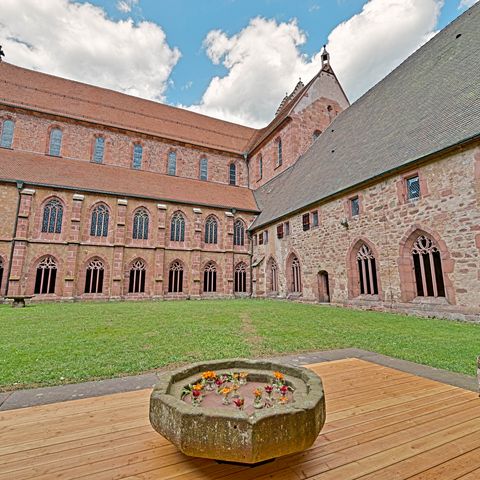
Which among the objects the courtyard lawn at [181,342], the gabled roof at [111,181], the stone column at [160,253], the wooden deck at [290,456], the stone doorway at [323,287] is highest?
the gabled roof at [111,181]

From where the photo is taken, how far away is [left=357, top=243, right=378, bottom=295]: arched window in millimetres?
12953

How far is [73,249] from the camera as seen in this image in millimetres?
18531

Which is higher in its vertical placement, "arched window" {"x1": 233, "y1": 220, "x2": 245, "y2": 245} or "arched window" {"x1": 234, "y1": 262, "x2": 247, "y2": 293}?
"arched window" {"x1": 233, "y1": 220, "x2": 245, "y2": 245}

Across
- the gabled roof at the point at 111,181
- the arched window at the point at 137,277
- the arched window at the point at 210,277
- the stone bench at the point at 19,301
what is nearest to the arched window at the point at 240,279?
the arched window at the point at 210,277

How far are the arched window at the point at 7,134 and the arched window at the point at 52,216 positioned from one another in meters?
8.55

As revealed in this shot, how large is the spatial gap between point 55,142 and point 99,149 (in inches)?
135

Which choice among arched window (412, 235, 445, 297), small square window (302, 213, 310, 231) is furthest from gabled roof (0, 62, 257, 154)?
arched window (412, 235, 445, 297)

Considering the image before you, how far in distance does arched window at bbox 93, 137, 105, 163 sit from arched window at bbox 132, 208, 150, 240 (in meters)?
8.30

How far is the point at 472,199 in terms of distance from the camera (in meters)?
9.48

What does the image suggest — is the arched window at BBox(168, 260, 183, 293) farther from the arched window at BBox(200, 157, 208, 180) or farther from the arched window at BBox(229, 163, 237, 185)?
the arched window at BBox(229, 163, 237, 185)

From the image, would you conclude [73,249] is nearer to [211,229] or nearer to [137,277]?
[137,277]

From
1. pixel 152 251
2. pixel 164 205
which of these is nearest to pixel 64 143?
pixel 164 205

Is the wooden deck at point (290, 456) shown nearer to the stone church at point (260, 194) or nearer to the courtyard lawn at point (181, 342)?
the courtyard lawn at point (181, 342)

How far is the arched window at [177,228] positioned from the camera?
72.1 feet
